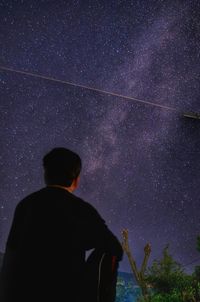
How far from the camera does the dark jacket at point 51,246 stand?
200 centimetres

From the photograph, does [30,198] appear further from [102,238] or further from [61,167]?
[102,238]

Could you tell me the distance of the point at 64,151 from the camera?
2.33 m

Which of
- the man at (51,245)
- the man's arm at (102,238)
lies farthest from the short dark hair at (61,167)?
the man's arm at (102,238)

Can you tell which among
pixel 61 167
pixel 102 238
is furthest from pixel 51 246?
pixel 61 167

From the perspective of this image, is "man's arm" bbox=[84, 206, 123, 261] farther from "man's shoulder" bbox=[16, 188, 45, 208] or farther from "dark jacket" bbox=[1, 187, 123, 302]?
"man's shoulder" bbox=[16, 188, 45, 208]

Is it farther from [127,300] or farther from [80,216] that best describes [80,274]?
[127,300]

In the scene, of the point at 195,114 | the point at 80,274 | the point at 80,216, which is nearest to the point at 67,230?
the point at 80,216

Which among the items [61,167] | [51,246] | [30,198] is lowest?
[51,246]

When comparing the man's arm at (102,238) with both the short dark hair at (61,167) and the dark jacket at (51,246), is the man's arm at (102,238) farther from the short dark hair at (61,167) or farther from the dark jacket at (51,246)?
the short dark hair at (61,167)

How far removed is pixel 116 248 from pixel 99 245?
0.33 feet

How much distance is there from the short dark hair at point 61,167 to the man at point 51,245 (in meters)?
0.08

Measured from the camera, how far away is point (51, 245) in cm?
208

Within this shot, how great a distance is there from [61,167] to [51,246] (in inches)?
19.6

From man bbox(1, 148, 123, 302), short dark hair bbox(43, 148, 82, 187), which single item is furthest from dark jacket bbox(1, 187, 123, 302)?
short dark hair bbox(43, 148, 82, 187)
